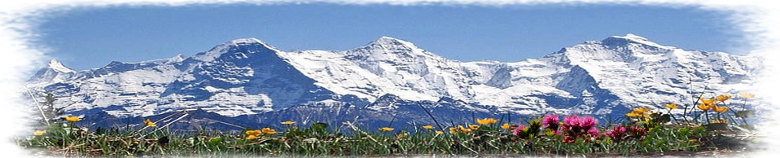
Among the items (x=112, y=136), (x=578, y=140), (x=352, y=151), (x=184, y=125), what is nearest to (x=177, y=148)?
(x=112, y=136)

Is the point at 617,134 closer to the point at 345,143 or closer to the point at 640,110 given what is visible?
the point at 640,110

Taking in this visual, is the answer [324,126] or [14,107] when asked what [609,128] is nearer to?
[324,126]

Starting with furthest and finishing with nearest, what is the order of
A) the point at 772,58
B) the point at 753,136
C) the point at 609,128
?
the point at 609,128 < the point at 772,58 < the point at 753,136

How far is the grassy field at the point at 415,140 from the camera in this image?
271 inches

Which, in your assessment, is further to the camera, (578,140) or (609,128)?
(609,128)

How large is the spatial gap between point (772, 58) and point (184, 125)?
575 cm

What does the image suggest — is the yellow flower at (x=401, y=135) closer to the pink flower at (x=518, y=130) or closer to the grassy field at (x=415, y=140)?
the grassy field at (x=415, y=140)

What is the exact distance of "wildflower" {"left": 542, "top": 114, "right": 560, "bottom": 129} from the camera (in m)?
7.79

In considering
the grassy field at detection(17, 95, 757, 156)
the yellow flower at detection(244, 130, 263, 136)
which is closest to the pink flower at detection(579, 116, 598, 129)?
the grassy field at detection(17, 95, 757, 156)

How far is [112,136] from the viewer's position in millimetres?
7633

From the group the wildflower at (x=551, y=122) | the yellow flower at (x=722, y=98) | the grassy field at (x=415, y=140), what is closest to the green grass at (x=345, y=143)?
the grassy field at (x=415, y=140)

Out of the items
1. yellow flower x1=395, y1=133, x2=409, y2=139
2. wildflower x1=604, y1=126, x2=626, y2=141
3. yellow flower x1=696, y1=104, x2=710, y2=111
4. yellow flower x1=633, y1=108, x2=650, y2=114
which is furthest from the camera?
yellow flower x1=633, y1=108, x2=650, y2=114

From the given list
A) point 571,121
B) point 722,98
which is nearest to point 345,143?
point 571,121

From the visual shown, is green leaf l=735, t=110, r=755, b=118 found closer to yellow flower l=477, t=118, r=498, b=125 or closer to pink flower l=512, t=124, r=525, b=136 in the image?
pink flower l=512, t=124, r=525, b=136
